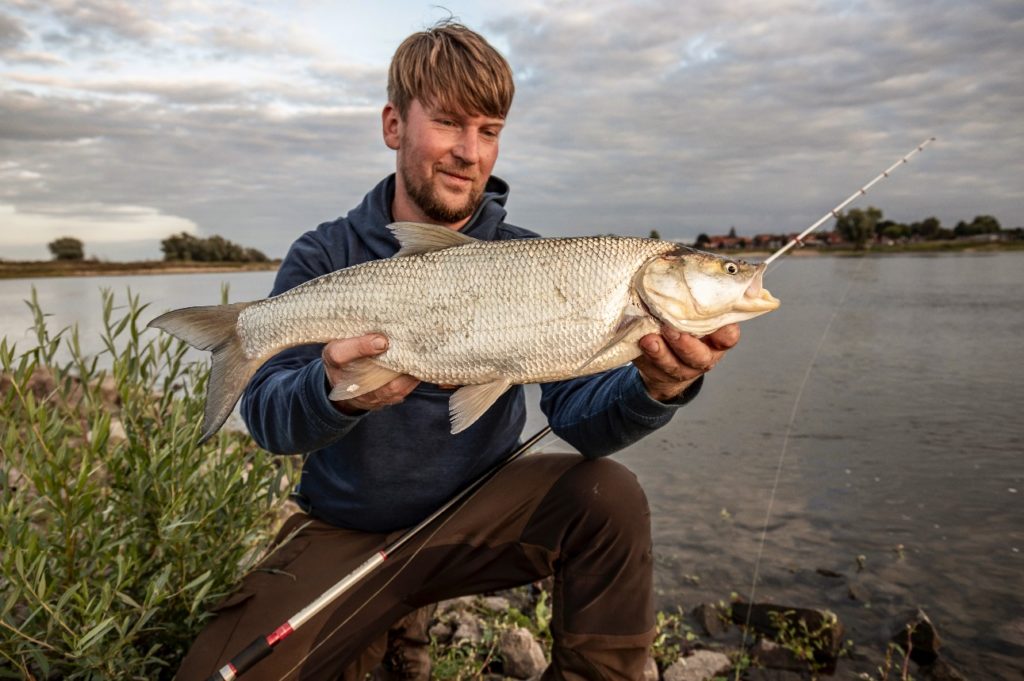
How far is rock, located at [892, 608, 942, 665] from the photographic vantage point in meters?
4.45

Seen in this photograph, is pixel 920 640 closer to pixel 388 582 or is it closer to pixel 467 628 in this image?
pixel 467 628

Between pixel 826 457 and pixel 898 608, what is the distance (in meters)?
3.65

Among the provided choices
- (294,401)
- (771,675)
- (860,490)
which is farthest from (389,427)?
(860,490)

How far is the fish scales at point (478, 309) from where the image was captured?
266 cm

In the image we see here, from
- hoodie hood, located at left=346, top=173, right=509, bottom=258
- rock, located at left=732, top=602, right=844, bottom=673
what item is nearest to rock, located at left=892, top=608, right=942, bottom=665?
rock, located at left=732, top=602, right=844, bottom=673

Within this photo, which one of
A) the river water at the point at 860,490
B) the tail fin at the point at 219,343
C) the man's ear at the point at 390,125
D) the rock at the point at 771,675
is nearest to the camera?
the tail fin at the point at 219,343

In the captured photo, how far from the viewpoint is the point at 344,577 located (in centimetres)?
307

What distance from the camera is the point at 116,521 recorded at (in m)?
3.10

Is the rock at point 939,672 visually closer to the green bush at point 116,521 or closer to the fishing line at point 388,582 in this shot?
the fishing line at point 388,582

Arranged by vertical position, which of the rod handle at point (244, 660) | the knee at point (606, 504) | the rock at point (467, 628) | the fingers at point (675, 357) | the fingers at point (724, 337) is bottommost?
the rock at point (467, 628)

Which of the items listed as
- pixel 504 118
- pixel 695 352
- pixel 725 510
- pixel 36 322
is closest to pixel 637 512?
pixel 695 352

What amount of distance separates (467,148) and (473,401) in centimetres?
158

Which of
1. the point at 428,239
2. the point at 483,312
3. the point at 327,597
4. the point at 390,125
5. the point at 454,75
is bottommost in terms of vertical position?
the point at 327,597

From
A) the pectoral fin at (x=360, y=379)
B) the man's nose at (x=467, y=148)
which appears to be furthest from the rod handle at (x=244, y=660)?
the man's nose at (x=467, y=148)
